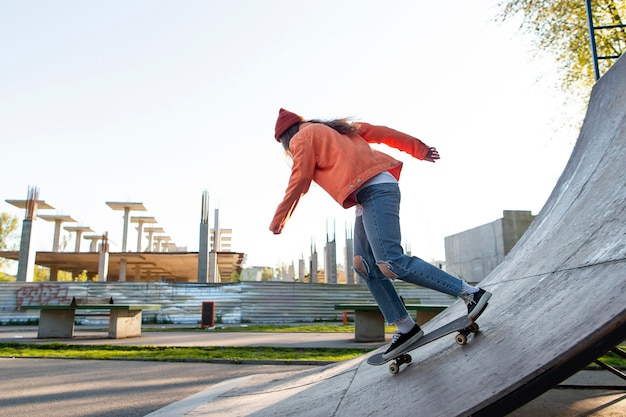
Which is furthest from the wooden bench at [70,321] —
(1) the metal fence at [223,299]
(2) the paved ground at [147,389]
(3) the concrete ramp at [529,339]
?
(3) the concrete ramp at [529,339]

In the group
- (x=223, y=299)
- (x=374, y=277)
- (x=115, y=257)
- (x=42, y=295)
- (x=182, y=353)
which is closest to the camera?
(x=374, y=277)

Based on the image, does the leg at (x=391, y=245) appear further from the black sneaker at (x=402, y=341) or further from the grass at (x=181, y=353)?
the grass at (x=181, y=353)

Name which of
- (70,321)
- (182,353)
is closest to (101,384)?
(182,353)

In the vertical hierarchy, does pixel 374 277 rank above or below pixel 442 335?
above

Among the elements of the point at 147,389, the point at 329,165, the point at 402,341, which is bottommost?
the point at 147,389

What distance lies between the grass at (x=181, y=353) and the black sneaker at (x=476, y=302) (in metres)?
4.81

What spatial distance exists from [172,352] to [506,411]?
7.86 m

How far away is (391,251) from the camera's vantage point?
264cm

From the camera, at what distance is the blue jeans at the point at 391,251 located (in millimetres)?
2600

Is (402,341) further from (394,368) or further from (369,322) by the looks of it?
(369,322)

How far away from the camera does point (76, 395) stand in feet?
15.7

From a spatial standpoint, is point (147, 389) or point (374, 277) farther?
point (147, 389)

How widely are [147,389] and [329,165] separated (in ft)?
12.2

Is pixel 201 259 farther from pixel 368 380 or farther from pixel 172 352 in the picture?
pixel 368 380
